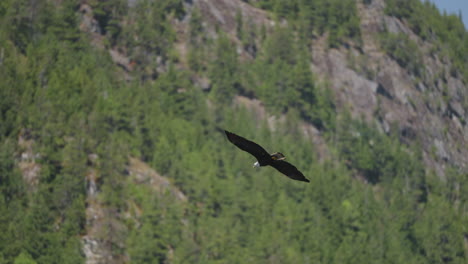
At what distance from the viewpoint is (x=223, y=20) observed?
195500mm

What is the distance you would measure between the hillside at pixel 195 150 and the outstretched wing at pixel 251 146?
259 feet

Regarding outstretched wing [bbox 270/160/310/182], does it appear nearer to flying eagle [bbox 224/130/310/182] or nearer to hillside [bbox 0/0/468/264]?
flying eagle [bbox 224/130/310/182]

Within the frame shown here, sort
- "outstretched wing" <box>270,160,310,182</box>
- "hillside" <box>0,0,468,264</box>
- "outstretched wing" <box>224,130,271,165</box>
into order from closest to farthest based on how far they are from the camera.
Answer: "outstretched wing" <box>224,130,271,165</box> → "outstretched wing" <box>270,160,310,182</box> → "hillside" <box>0,0,468,264</box>

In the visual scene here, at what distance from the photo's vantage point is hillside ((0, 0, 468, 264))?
110 meters

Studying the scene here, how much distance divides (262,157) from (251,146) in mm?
1114

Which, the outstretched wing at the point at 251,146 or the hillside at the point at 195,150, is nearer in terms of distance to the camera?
the outstretched wing at the point at 251,146

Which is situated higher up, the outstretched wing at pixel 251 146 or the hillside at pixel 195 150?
the outstretched wing at pixel 251 146

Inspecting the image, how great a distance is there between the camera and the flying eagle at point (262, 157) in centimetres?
2080

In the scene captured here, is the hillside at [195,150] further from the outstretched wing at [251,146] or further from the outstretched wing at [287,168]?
the outstretched wing at [251,146]

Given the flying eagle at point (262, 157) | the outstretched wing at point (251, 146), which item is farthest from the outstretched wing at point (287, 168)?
the outstretched wing at point (251, 146)

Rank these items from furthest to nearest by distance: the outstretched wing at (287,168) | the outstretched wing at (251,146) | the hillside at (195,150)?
the hillside at (195,150) < the outstretched wing at (287,168) < the outstretched wing at (251,146)

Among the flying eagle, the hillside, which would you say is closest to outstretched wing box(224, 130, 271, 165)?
the flying eagle

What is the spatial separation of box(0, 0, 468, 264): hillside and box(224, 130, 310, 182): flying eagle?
7841cm

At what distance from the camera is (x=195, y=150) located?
483ft
